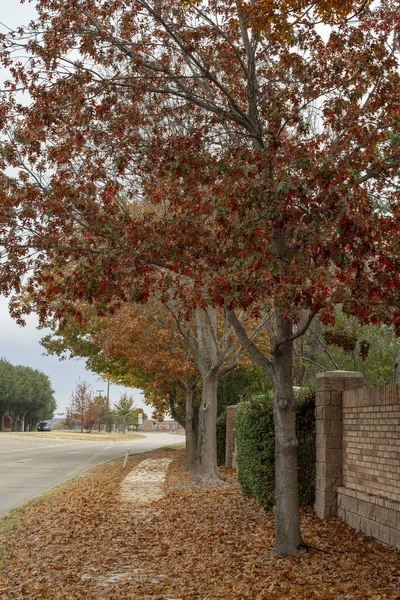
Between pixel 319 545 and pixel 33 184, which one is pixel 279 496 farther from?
pixel 33 184

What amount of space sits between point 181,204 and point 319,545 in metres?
4.92

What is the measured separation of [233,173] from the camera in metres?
7.61

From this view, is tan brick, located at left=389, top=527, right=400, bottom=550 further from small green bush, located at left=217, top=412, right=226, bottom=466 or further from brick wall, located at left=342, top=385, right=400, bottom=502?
small green bush, located at left=217, top=412, right=226, bottom=466

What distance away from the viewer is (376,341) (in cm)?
1769

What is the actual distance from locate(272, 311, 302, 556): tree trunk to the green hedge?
2.84 metres

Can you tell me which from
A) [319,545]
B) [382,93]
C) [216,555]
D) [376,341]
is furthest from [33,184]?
[376,341]

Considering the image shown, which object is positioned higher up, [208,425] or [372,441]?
[372,441]

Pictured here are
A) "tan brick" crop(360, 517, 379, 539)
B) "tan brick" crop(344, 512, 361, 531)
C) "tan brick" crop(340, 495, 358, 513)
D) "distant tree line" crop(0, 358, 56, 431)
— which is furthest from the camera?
"distant tree line" crop(0, 358, 56, 431)

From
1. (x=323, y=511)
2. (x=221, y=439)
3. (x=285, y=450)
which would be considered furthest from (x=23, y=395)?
(x=285, y=450)

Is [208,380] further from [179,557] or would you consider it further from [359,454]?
[179,557]

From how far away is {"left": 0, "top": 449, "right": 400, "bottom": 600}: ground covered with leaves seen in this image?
21.6 ft

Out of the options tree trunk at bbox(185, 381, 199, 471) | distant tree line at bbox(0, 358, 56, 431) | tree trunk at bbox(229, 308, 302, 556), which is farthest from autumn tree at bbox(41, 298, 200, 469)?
distant tree line at bbox(0, 358, 56, 431)

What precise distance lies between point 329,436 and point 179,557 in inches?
134

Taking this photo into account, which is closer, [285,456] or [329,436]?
[285,456]
